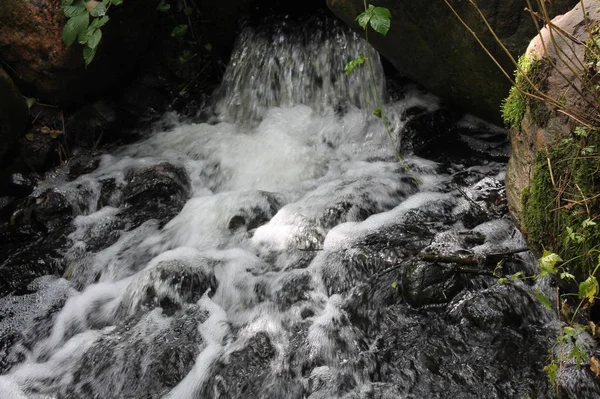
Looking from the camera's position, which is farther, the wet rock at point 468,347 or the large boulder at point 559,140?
the wet rock at point 468,347

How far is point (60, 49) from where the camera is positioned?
479 cm

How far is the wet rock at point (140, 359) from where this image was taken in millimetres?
Answer: 2719

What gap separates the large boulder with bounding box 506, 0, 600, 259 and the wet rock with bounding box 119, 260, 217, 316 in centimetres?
191

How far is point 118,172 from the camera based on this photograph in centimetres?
A: 479

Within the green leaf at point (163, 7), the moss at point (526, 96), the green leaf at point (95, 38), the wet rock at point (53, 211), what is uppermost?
the green leaf at point (163, 7)

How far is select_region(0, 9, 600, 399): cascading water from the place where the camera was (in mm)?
2621

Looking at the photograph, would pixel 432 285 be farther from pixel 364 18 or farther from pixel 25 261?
pixel 25 261

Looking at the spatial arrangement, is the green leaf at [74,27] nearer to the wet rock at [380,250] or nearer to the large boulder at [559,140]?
the wet rock at [380,250]

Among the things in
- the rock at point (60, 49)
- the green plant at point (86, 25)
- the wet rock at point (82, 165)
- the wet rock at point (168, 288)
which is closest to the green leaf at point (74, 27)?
the green plant at point (86, 25)

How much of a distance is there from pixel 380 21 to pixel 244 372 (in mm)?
2214

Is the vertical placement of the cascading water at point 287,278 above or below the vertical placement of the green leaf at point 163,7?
below

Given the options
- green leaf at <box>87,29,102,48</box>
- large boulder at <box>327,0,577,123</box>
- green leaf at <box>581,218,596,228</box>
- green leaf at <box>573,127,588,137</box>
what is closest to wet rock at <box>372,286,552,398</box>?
green leaf at <box>581,218,596,228</box>

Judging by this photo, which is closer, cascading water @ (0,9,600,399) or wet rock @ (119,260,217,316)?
cascading water @ (0,9,600,399)

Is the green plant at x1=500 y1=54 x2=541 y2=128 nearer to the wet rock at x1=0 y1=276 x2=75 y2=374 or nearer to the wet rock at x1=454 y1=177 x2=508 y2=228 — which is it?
the wet rock at x1=454 y1=177 x2=508 y2=228
